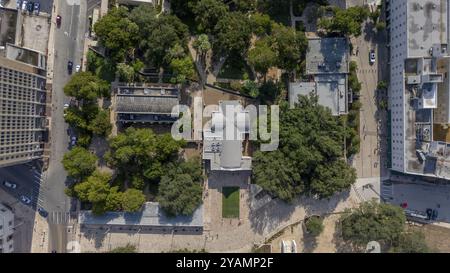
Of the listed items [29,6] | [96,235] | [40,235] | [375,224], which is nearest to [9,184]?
[40,235]

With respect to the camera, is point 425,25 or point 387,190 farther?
point 387,190

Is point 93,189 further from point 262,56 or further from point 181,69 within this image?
point 262,56

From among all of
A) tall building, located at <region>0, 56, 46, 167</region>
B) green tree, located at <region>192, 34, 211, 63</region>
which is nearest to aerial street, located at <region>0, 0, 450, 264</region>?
green tree, located at <region>192, 34, 211, 63</region>

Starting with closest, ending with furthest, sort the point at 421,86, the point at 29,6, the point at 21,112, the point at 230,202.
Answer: the point at 21,112
the point at 421,86
the point at 29,6
the point at 230,202

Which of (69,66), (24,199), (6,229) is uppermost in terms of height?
(69,66)

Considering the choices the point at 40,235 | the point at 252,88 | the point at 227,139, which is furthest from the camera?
the point at 40,235
